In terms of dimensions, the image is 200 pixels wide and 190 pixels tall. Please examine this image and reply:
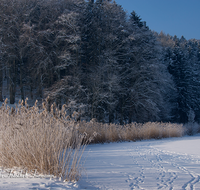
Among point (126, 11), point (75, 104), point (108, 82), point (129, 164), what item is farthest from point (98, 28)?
point (129, 164)

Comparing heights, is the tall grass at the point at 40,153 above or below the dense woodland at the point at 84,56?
below

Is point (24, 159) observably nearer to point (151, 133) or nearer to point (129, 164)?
point (129, 164)

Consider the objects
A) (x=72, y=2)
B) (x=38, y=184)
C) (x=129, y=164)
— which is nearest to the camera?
(x=38, y=184)

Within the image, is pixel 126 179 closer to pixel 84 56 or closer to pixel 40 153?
pixel 40 153

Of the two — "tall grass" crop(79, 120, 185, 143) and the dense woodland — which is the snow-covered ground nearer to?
"tall grass" crop(79, 120, 185, 143)

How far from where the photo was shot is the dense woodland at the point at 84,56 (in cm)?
1777

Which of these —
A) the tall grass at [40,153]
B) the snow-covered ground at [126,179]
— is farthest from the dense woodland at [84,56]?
the tall grass at [40,153]

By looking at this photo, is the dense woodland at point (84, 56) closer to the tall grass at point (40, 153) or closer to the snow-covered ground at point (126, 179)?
the snow-covered ground at point (126, 179)

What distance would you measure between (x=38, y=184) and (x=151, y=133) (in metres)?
11.8

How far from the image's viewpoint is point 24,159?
3.32 m

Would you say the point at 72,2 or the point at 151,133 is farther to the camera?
the point at 72,2

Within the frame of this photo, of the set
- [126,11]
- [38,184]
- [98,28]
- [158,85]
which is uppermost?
[126,11]

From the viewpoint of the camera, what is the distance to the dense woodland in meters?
17.8

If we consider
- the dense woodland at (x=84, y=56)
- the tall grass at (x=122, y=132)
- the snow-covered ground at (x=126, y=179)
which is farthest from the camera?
the dense woodland at (x=84, y=56)
